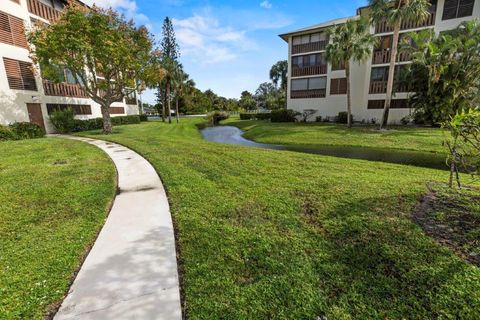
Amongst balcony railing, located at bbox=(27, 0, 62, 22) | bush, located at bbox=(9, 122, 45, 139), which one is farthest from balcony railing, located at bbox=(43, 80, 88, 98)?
balcony railing, located at bbox=(27, 0, 62, 22)

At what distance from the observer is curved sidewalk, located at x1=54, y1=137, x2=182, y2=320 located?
2465 mm

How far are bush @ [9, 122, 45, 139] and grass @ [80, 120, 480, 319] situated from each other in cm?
1624

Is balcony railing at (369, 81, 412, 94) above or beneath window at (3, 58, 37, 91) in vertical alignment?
beneath

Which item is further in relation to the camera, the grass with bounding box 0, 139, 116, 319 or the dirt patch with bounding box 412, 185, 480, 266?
the dirt patch with bounding box 412, 185, 480, 266

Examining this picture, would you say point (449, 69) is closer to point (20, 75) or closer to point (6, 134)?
point (6, 134)

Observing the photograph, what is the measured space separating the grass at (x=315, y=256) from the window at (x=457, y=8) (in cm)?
2408

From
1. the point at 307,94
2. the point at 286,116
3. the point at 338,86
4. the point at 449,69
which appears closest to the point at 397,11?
the point at 449,69

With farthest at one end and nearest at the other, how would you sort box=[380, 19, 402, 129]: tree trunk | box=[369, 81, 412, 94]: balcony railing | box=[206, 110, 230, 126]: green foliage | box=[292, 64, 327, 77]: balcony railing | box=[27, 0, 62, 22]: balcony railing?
box=[206, 110, 230, 126]: green foliage → box=[292, 64, 327, 77]: balcony railing → box=[369, 81, 412, 94]: balcony railing → box=[27, 0, 62, 22]: balcony railing → box=[380, 19, 402, 129]: tree trunk

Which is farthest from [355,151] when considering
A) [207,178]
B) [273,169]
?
[207,178]

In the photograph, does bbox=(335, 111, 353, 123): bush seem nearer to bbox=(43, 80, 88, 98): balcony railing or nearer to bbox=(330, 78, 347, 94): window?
bbox=(330, 78, 347, 94): window

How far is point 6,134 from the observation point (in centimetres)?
1461

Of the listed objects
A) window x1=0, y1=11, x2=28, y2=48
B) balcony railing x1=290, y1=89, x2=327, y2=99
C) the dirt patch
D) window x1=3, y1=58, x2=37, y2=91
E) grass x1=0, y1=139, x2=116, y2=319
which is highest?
window x1=0, y1=11, x2=28, y2=48

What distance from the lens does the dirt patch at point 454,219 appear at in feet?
10.3

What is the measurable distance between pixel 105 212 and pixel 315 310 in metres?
4.11
